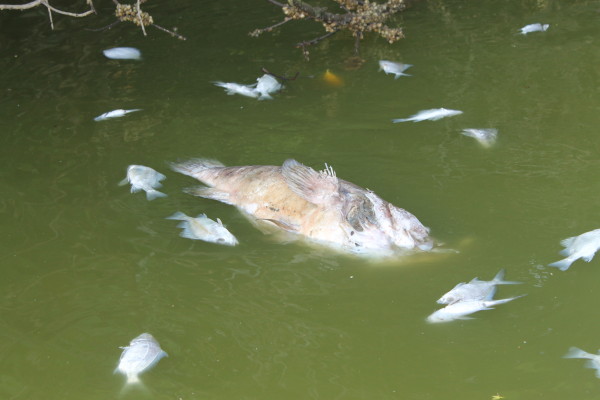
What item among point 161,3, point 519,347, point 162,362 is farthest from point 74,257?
point 161,3

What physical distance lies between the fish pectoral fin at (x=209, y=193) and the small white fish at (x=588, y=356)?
273 centimetres

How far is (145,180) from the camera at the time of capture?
6.08 meters

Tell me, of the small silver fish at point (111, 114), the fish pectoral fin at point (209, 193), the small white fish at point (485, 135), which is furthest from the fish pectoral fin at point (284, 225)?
the small silver fish at point (111, 114)

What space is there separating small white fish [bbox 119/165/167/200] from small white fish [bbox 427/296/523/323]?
250 centimetres

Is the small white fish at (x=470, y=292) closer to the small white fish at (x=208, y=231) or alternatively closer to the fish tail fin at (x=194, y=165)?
the small white fish at (x=208, y=231)

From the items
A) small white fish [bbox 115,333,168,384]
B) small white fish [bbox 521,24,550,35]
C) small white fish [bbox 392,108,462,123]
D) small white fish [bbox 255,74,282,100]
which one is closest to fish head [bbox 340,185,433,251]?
small white fish [bbox 115,333,168,384]

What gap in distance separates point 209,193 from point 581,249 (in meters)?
2.70

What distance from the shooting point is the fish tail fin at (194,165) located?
20.9ft

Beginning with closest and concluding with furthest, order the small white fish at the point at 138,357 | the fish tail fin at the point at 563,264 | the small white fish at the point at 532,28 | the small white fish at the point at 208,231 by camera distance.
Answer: the small white fish at the point at 138,357 < the fish tail fin at the point at 563,264 < the small white fish at the point at 208,231 < the small white fish at the point at 532,28

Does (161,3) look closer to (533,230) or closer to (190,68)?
(190,68)

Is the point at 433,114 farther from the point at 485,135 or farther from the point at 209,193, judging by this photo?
the point at 209,193

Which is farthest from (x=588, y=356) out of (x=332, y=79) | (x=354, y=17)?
(x=354, y=17)

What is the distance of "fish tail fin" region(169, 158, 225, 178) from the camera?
637cm

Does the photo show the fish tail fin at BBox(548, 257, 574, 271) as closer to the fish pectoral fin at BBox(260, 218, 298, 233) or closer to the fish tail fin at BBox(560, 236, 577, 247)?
the fish tail fin at BBox(560, 236, 577, 247)
